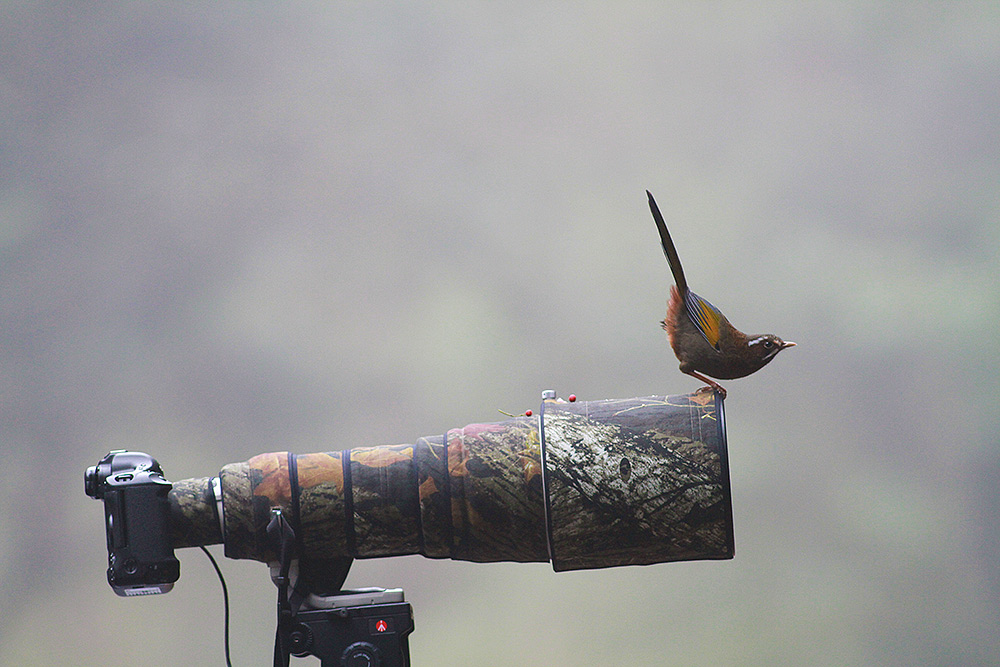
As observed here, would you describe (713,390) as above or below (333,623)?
above

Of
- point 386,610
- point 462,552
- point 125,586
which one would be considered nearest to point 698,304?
point 462,552

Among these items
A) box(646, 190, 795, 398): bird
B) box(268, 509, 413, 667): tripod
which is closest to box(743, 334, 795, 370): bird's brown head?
box(646, 190, 795, 398): bird

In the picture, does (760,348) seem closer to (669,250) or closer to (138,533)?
(669,250)

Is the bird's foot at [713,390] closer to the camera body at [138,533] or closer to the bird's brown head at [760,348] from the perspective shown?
the bird's brown head at [760,348]

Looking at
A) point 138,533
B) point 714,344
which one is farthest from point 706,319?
point 138,533

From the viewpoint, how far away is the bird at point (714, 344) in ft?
4.00

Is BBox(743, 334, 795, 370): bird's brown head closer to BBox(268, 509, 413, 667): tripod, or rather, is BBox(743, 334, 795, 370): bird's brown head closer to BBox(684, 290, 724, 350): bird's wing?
BBox(684, 290, 724, 350): bird's wing

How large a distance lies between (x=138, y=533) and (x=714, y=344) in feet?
2.78

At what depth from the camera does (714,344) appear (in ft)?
4.00

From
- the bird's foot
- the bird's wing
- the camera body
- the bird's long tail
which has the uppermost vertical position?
the bird's long tail

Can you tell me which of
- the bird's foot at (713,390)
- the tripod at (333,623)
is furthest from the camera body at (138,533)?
the bird's foot at (713,390)

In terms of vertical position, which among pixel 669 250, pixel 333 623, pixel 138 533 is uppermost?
pixel 669 250

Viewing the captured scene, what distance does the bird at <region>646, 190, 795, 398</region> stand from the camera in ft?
4.00

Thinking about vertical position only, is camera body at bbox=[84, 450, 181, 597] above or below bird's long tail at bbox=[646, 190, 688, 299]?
below
